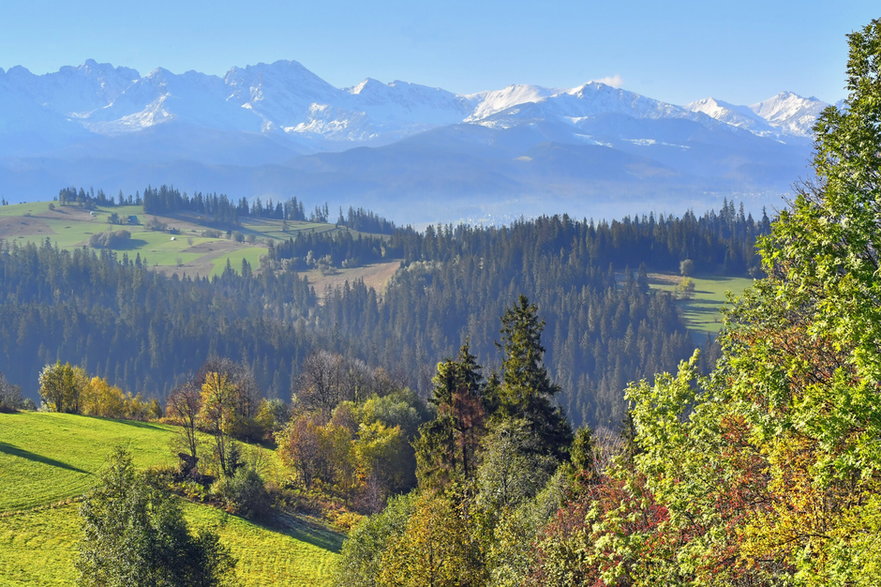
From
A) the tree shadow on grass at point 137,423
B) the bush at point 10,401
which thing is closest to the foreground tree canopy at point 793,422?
the tree shadow on grass at point 137,423

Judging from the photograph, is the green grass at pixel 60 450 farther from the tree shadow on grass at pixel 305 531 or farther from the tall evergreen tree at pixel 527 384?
the tall evergreen tree at pixel 527 384

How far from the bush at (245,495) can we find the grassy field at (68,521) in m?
1.32

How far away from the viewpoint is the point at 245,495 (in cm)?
6756

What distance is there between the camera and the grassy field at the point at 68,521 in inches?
2064

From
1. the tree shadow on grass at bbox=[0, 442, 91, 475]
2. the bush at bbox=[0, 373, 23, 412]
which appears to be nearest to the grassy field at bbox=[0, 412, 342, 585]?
the tree shadow on grass at bbox=[0, 442, 91, 475]

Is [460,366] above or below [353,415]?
above

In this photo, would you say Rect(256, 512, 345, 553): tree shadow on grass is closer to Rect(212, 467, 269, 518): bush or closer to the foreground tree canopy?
Rect(212, 467, 269, 518): bush

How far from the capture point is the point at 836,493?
1777 cm

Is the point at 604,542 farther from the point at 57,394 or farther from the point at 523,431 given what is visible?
the point at 57,394

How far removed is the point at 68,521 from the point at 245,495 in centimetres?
1472

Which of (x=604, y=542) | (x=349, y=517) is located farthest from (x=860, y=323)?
(x=349, y=517)

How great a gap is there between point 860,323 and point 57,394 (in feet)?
367

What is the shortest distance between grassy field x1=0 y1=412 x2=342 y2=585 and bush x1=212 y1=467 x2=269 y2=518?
4.32ft

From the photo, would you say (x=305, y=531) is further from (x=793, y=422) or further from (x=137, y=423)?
(x=793, y=422)
